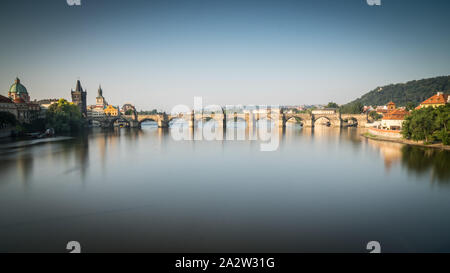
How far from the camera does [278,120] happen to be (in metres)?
54.2

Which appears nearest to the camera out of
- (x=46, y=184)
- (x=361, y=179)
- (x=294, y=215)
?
(x=294, y=215)

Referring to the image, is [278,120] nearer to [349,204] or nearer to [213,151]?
[213,151]

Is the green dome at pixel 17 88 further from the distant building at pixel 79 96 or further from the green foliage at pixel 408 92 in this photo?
the green foliage at pixel 408 92

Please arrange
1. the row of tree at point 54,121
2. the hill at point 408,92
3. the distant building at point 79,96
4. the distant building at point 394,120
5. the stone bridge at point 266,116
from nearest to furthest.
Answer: the distant building at point 394,120, the row of tree at point 54,121, the stone bridge at point 266,116, the distant building at point 79,96, the hill at point 408,92

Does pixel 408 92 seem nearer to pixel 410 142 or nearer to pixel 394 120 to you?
pixel 394 120

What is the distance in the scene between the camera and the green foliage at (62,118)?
36688 millimetres

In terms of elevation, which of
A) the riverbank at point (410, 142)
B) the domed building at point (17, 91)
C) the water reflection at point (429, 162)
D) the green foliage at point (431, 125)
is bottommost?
the water reflection at point (429, 162)

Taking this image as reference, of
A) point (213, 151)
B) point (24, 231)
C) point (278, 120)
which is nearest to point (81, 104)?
point (278, 120)

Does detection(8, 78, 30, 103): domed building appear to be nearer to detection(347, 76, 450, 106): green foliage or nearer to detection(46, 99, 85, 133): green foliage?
detection(46, 99, 85, 133): green foliage

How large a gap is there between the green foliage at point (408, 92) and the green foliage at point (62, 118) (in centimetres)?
8712

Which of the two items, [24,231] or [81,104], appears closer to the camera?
[24,231]

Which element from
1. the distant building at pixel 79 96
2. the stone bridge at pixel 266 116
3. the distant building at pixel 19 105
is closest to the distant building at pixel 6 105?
the distant building at pixel 19 105
